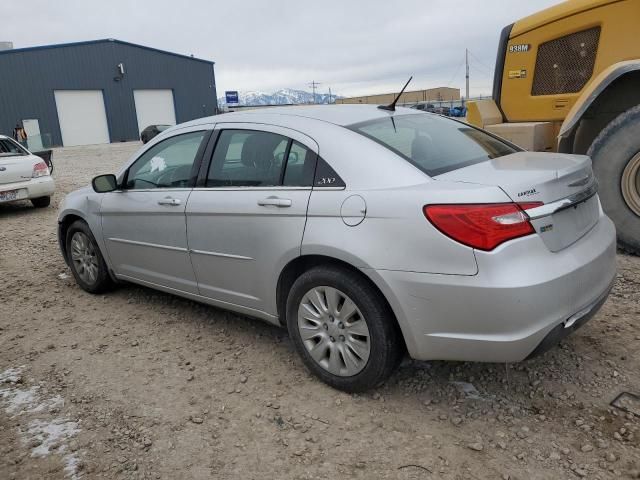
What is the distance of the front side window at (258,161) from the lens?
297 centimetres

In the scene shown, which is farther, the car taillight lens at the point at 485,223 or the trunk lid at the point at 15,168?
the trunk lid at the point at 15,168

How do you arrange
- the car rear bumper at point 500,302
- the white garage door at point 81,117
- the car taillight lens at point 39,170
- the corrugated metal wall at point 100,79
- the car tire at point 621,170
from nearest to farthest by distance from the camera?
the car rear bumper at point 500,302, the car tire at point 621,170, the car taillight lens at point 39,170, the corrugated metal wall at point 100,79, the white garage door at point 81,117

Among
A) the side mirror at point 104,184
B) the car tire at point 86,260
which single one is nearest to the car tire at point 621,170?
the side mirror at point 104,184

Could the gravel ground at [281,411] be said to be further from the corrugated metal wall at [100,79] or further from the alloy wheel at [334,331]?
the corrugated metal wall at [100,79]

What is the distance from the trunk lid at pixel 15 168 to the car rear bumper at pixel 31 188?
75 millimetres

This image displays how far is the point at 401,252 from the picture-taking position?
2449 millimetres

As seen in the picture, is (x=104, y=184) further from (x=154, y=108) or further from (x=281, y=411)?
(x=154, y=108)

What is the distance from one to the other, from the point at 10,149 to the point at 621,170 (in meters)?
9.97

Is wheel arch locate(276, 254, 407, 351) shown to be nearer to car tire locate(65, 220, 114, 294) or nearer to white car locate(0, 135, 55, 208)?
car tire locate(65, 220, 114, 294)

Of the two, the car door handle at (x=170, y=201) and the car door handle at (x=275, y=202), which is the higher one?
the car door handle at (x=275, y=202)

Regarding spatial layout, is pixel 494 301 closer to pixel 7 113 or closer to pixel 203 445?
pixel 203 445

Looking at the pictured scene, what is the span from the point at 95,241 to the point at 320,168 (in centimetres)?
267

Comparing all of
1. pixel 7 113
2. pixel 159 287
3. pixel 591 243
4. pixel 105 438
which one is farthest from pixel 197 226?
pixel 7 113

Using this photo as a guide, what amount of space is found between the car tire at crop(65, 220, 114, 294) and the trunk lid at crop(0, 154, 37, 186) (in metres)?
5.00
